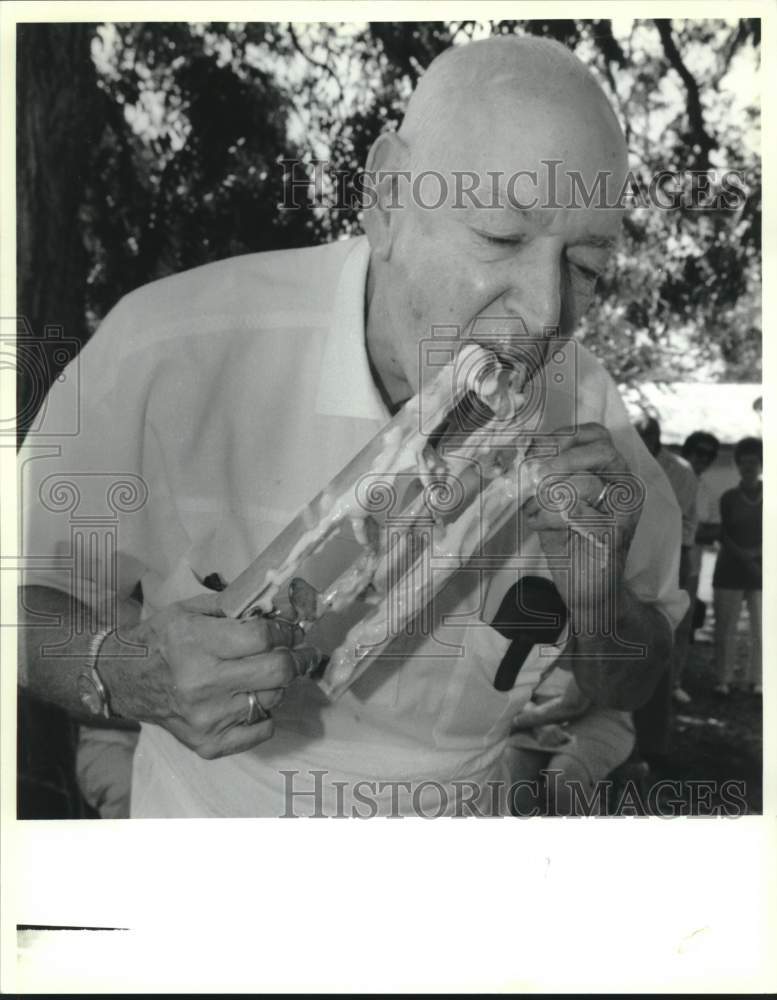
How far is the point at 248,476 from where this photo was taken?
215 centimetres

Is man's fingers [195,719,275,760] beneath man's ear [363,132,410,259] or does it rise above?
beneath

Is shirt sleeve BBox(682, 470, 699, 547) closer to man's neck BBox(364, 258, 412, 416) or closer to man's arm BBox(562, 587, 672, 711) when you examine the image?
man's arm BBox(562, 587, 672, 711)

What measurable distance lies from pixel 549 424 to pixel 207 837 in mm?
1033

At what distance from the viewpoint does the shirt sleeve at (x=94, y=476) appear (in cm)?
215

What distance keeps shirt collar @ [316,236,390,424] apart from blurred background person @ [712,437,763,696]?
713 mm

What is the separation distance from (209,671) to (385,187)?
3.09ft

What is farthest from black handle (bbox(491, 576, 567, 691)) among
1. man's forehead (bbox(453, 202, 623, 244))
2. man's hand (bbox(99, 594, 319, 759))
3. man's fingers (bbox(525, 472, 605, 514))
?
man's forehead (bbox(453, 202, 623, 244))

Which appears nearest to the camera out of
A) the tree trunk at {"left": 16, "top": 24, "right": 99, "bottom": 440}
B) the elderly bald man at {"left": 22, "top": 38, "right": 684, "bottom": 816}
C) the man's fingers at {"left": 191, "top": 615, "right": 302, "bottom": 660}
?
the man's fingers at {"left": 191, "top": 615, "right": 302, "bottom": 660}

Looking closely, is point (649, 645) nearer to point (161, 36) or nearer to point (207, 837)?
point (207, 837)

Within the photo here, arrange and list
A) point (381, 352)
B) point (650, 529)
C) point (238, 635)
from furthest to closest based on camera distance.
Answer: point (650, 529), point (381, 352), point (238, 635)

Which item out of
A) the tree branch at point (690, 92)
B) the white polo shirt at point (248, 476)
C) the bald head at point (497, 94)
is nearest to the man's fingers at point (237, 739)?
the white polo shirt at point (248, 476)

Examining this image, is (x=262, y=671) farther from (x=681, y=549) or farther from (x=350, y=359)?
(x=681, y=549)

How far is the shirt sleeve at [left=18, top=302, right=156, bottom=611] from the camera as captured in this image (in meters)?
2.15

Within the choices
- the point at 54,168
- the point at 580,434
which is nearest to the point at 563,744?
the point at 580,434
